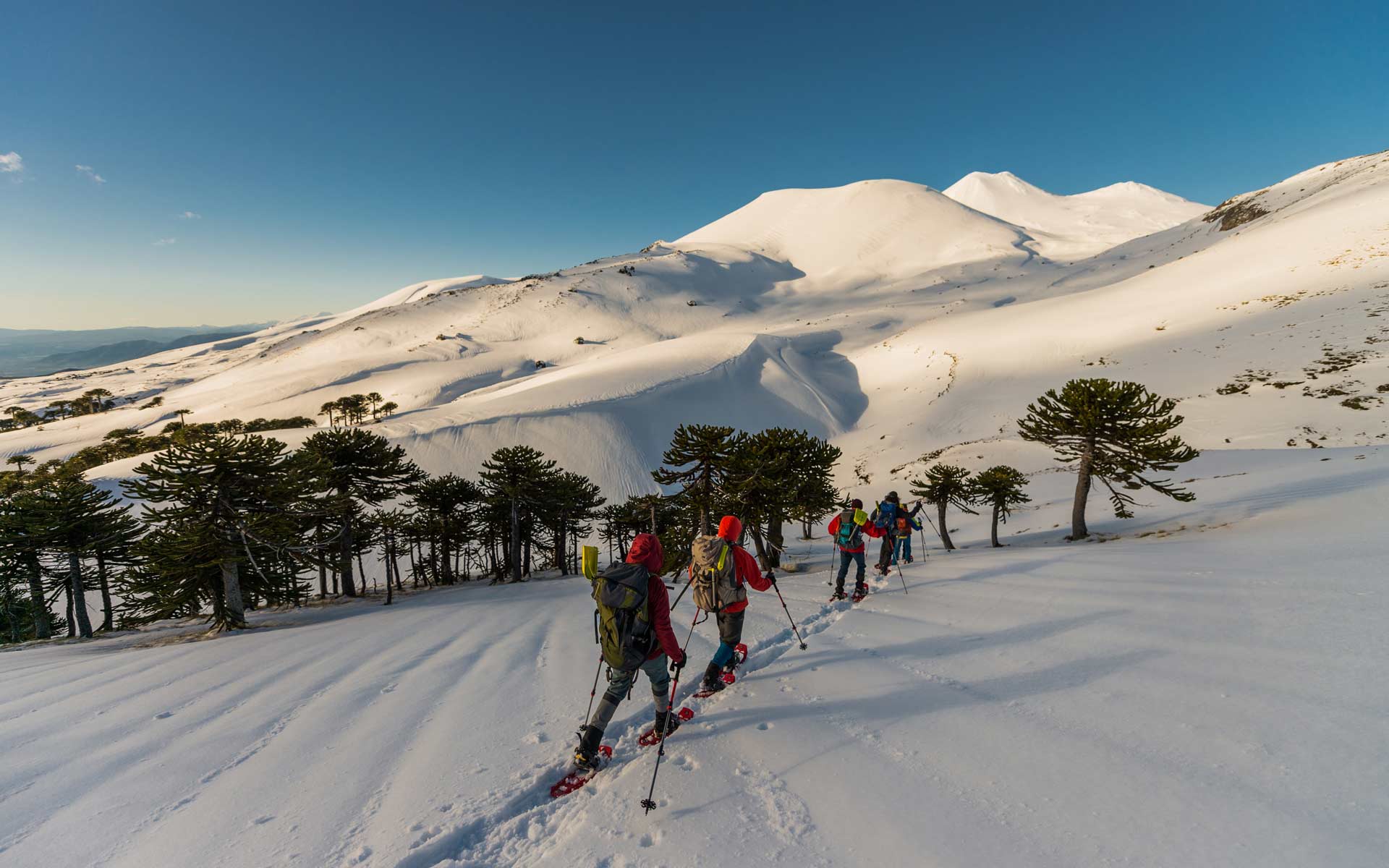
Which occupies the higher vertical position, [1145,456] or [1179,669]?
[1145,456]

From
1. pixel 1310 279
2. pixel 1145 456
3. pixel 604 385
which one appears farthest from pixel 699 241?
pixel 1145 456

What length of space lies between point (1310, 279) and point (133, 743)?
72036 mm

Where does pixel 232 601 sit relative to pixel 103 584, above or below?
above

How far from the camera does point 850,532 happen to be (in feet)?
32.0

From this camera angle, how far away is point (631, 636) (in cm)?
475

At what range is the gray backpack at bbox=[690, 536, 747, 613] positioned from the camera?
616 centimetres

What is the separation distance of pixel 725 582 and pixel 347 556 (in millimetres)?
21140

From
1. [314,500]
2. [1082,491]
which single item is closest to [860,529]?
[1082,491]

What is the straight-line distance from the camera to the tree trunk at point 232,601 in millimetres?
12773

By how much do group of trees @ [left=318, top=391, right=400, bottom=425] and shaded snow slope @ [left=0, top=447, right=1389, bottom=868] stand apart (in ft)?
199

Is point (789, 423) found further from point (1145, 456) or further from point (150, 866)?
point (150, 866)

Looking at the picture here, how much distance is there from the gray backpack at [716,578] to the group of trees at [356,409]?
63.3 m

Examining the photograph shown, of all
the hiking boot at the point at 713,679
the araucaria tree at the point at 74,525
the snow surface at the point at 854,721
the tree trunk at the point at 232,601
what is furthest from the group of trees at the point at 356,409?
the hiking boot at the point at 713,679

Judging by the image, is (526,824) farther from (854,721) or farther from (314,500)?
(314,500)
